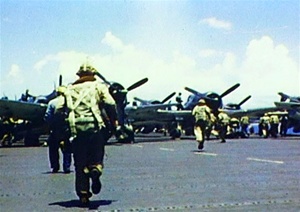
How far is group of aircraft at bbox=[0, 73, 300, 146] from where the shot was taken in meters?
32.3

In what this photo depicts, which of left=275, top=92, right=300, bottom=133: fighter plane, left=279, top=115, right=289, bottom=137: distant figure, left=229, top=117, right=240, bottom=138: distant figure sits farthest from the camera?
left=279, top=115, right=289, bottom=137: distant figure

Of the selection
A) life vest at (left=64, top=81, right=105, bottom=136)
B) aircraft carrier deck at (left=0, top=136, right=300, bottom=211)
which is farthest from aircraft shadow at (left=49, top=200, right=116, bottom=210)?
life vest at (left=64, top=81, right=105, bottom=136)

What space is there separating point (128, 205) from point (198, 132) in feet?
51.2

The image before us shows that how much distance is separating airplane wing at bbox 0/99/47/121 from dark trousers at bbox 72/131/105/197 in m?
24.7

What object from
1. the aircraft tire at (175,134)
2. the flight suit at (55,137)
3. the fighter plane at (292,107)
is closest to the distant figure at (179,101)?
the aircraft tire at (175,134)

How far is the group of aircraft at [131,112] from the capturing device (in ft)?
106

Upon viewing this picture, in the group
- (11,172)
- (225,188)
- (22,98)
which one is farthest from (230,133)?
(225,188)

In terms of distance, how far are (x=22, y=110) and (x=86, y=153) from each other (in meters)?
26.2

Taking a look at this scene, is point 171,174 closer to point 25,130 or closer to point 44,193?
point 44,193

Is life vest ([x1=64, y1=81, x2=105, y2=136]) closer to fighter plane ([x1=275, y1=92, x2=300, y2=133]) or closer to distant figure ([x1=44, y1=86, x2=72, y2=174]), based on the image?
distant figure ([x1=44, y1=86, x2=72, y2=174])

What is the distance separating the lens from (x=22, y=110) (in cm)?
3347

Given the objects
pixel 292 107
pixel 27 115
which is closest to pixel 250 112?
pixel 292 107

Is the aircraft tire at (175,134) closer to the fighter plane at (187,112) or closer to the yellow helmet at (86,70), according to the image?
the fighter plane at (187,112)

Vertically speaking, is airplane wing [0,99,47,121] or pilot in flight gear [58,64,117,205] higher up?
airplane wing [0,99,47,121]
